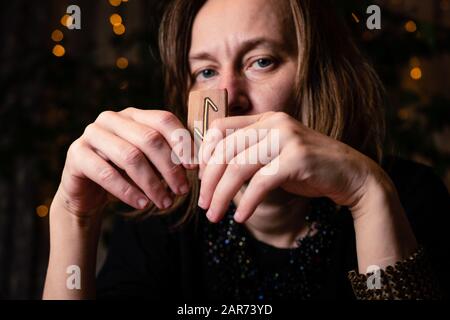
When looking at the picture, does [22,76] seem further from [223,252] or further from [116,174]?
[116,174]

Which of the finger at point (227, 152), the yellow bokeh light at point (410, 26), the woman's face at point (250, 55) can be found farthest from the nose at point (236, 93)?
the yellow bokeh light at point (410, 26)

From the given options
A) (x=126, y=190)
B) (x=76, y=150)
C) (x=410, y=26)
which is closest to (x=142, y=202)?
(x=126, y=190)

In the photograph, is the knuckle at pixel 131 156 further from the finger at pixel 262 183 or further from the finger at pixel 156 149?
the finger at pixel 262 183

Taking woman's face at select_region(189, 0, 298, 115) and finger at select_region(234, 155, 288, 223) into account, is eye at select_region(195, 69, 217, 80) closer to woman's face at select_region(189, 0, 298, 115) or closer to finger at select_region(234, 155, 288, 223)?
woman's face at select_region(189, 0, 298, 115)

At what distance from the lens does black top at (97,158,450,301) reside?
1065 millimetres

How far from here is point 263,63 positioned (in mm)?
928

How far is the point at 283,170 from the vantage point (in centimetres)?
66

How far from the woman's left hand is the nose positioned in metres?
0.20

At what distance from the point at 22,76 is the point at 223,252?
1059 mm

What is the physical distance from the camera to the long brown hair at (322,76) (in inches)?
38.2

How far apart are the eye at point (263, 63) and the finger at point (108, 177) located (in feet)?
1.11

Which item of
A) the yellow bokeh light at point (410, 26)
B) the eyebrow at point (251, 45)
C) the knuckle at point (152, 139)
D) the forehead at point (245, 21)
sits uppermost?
the yellow bokeh light at point (410, 26)

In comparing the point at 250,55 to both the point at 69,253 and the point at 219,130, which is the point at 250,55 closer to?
the point at 219,130

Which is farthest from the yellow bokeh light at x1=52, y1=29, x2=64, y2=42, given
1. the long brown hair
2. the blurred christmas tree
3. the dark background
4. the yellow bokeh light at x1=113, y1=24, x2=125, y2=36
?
the blurred christmas tree
